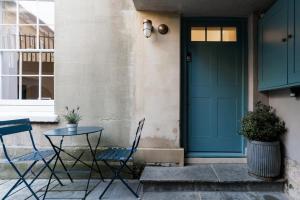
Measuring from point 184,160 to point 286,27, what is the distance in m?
2.33

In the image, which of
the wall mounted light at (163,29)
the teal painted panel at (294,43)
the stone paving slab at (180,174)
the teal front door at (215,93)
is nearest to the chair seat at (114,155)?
the stone paving slab at (180,174)

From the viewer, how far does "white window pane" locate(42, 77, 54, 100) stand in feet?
13.7

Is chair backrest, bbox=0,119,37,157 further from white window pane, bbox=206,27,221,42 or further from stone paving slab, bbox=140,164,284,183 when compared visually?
white window pane, bbox=206,27,221,42

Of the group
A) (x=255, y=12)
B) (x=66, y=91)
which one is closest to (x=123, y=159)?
(x=66, y=91)

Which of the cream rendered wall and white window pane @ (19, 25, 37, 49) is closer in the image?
the cream rendered wall

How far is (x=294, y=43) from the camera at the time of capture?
2717 mm

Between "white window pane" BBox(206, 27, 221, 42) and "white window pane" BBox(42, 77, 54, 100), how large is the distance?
8.94 ft

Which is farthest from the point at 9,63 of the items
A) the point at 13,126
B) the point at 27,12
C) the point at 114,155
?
the point at 114,155

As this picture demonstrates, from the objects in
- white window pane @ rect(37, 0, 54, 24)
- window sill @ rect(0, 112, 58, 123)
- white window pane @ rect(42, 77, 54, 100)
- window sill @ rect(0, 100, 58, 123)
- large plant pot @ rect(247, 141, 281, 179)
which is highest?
white window pane @ rect(37, 0, 54, 24)

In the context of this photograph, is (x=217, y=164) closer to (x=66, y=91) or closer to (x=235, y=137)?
(x=235, y=137)

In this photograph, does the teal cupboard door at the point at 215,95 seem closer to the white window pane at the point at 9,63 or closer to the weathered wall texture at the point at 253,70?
the weathered wall texture at the point at 253,70

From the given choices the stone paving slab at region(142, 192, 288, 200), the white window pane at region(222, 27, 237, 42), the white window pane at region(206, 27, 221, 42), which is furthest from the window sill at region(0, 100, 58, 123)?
the white window pane at region(222, 27, 237, 42)

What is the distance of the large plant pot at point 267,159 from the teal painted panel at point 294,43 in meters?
0.90

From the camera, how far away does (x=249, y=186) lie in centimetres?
327
